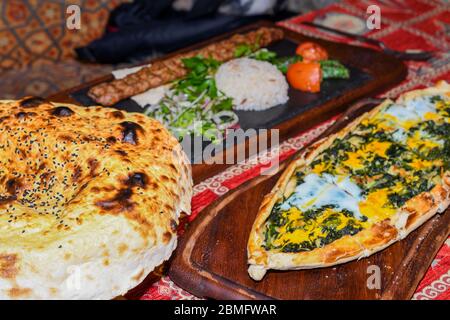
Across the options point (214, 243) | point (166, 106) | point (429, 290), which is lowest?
point (429, 290)

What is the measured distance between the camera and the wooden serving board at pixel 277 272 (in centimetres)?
249

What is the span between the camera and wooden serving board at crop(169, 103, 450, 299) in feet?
8.18

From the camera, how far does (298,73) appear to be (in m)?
4.18

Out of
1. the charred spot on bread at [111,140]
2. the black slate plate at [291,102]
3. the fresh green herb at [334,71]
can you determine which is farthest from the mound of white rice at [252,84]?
the charred spot on bread at [111,140]

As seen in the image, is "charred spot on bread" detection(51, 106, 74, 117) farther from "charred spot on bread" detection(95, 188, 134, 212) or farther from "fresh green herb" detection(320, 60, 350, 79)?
"fresh green herb" detection(320, 60, 350, 79)

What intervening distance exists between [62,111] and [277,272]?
4.21 ft

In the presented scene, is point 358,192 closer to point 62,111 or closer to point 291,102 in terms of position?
point 291,102

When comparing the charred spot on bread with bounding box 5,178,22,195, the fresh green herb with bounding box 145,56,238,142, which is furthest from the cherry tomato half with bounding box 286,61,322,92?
the charred spot on bread with bounding box 5,178,22,195

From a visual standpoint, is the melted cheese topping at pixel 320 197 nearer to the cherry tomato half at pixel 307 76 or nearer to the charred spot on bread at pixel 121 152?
the charred spot on bread at pixel 121 152

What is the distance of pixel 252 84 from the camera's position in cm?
403

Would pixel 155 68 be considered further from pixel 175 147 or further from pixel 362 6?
pixel 362 6

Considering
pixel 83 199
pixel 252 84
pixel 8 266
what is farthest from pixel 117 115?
pixel 252 84
